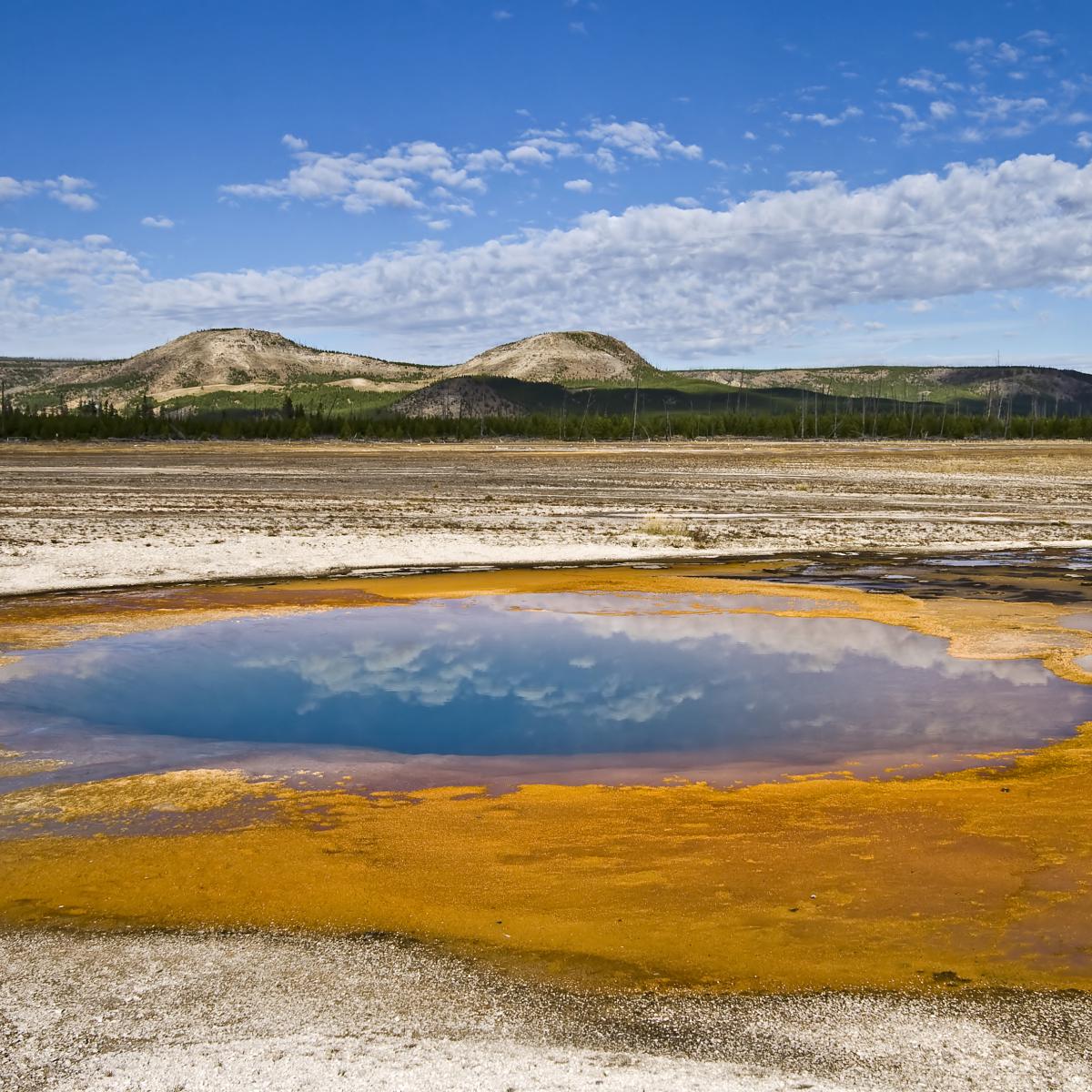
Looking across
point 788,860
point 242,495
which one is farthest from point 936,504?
point 788,860

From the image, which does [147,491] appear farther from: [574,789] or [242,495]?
[574,789]

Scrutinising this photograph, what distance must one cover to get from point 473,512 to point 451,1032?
113 feet

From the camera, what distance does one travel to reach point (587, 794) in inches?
351

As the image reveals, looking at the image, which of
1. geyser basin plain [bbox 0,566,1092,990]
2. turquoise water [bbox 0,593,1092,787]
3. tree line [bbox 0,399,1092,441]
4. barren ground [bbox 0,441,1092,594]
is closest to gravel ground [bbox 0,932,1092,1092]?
geyser basin plain [bbox 0,566,1092,990]

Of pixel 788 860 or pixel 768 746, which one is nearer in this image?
pixel 788 860

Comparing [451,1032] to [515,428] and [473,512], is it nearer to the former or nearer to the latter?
[473,512]

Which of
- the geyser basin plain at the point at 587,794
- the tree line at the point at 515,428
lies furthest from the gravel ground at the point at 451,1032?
the tree line at the point at 515,428

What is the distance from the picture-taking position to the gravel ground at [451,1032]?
15.8ft

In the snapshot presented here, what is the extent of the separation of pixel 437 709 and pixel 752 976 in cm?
627

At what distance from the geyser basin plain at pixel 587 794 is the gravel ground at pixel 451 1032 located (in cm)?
32

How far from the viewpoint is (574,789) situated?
29.5 feet

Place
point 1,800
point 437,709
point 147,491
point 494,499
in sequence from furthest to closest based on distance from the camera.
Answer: point 147,491
point 494,499
point 437,709
point 1,800

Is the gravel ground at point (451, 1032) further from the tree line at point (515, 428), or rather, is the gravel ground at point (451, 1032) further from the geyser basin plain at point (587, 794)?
the tree line at point (515, 428)

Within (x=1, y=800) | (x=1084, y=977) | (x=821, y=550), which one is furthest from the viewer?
(x=821, y=550)
